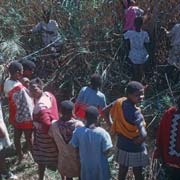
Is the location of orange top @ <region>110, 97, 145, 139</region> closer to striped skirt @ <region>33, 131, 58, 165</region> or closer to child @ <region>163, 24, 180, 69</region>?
striped skirt @ <region>33, 131, 58, 165</region>

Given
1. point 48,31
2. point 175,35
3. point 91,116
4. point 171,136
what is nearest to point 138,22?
point 175,35

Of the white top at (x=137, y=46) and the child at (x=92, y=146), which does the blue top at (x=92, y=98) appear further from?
the white top at (x=137, y=46)

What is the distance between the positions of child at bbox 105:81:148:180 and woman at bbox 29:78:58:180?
2.20 feet

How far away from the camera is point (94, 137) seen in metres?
5.10

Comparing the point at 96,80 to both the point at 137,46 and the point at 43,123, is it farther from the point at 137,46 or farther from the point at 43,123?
the point at 137,46

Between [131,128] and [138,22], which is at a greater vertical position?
[138,22]

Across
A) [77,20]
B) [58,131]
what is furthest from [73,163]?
[77,20]

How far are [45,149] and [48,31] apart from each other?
3721 millimetres

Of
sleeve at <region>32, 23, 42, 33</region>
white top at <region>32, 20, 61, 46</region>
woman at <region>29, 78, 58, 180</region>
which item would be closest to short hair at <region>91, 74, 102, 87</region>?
woman at <region>29, 78, 58, 180</region>

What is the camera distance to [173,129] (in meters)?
4.98

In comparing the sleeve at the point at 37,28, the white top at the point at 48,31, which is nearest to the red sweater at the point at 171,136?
the white top at the point at 48,31

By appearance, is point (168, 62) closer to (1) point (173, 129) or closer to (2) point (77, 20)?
(2) point (77, 20)

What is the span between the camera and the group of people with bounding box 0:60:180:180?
506 centimetres

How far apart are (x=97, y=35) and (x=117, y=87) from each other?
1.14m
